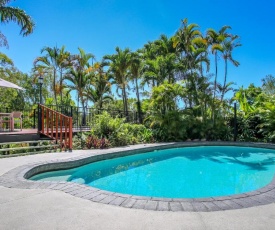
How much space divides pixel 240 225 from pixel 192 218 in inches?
21.1

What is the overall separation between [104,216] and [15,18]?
10.3 m

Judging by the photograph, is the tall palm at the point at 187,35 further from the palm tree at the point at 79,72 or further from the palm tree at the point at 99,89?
the palm tree at the point at 99,89

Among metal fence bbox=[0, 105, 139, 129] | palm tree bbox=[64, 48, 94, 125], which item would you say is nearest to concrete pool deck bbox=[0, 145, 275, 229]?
metal fence bbox=[0, 105, 139, 129]

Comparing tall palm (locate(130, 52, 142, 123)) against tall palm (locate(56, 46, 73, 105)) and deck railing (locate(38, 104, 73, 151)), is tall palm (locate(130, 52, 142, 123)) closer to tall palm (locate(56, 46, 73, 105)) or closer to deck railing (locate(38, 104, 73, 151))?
tall palm (locate(56, 46, 73, 105))

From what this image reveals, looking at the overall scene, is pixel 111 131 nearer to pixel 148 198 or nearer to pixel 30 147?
pixel 30 147

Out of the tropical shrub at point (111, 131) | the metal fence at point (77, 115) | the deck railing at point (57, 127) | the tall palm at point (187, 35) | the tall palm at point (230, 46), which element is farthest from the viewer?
the tall palm at point (230, 46)

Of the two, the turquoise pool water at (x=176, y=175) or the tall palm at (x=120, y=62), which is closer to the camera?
the turquoise pool water at (x=176, y=175)

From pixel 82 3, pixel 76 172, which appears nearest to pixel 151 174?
pixel 76 172

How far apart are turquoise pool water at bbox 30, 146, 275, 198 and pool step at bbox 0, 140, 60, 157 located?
2052 mm

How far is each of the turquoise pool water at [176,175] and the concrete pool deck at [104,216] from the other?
1.83m

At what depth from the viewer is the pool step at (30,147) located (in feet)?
24.7

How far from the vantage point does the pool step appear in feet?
24.7

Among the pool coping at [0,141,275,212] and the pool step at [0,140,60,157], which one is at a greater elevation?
the pool step at [0,140,60,157]

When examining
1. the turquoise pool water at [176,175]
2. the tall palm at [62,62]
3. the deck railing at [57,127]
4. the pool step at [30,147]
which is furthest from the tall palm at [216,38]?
the tall palm at [62,62]
